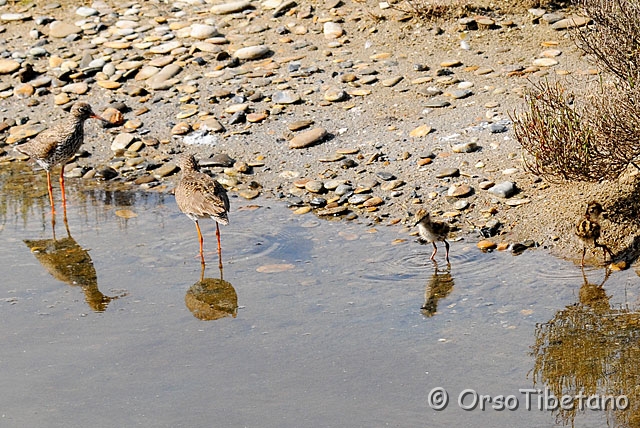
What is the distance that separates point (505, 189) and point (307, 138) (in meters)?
2.93

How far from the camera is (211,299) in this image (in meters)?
8.63

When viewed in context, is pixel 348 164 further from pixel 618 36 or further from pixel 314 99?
pixel 618 36

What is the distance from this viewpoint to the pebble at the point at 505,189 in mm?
10008

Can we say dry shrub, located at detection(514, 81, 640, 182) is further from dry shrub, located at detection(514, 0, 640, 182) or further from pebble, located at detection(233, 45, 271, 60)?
pebble, located at detection(233, 45, 271, 60)

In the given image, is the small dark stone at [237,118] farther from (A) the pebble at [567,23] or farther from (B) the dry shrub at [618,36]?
(B) the dry shrub at [618,36]

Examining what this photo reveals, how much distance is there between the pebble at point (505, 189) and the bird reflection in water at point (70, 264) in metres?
4.10

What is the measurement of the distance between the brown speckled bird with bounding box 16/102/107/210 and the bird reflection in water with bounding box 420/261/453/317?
17.2 ft

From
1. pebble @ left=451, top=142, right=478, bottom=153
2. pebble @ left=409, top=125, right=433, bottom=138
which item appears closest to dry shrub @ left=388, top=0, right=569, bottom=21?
pebble @ left=409, top=125, right=433, bottom=138

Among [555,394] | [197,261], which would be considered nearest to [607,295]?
[555,394]

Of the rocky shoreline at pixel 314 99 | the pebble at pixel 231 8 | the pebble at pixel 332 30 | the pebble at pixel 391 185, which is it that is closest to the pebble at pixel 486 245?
the rocky shoreline at pixel 314 99

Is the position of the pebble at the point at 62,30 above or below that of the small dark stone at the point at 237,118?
above

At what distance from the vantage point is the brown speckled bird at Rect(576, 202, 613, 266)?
859cm

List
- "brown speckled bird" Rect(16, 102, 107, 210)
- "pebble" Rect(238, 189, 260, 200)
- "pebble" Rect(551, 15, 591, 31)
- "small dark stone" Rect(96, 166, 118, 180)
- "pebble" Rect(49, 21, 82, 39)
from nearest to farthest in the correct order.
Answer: "pebble" Rect(238, 189, 260, 200) → "brown speckled bird" Rect(16, 102, 107, 210) → "small dark stone" Rect(96, 166, 118, 180) → "pebble" Rect(551, 15, 591, 31) → "pebble" Rect(49, 21, 82, 39)

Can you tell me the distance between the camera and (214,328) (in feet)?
26.2
